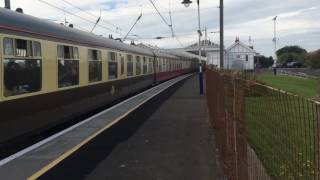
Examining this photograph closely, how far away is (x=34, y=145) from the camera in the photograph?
36.6 feet

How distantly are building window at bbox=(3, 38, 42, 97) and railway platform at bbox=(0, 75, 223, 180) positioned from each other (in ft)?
3.91

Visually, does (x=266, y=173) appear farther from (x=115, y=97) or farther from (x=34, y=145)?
(x=115, y=97)

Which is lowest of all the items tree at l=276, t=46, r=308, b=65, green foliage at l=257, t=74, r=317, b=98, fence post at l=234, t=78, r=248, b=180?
green foliage at l=257, t=74, r=317, b=98

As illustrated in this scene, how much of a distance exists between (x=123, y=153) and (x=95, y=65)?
24.8ft

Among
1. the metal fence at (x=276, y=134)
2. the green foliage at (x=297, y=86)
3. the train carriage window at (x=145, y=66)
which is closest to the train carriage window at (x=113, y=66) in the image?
the green foliage at (x=297, y=86)

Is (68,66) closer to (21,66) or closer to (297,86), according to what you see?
(21,66)

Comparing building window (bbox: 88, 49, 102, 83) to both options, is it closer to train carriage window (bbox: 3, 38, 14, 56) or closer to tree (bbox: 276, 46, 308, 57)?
train carriage window (bbox: 3, 38, 14, 56)

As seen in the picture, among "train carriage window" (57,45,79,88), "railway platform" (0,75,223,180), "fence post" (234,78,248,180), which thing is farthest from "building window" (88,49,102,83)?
"fence post" (234,78,248,180)

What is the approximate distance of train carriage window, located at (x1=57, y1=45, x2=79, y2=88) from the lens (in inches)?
516

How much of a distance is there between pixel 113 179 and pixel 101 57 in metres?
11.0

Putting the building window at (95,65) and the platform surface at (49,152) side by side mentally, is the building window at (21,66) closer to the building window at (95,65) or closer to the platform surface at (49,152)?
the platform surface at (49,152)

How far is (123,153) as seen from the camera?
10445 millimetres

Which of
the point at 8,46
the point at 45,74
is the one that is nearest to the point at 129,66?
the point at 45,74

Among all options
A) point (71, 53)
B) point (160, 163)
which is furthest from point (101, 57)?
point (160, 163)
